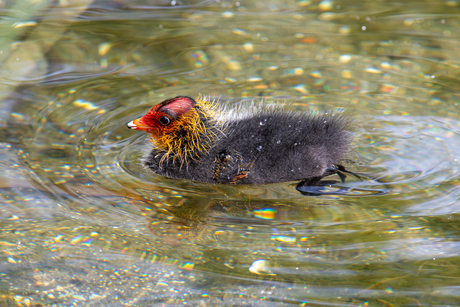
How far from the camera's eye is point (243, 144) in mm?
3857

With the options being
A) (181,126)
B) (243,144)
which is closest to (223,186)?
(243,144)

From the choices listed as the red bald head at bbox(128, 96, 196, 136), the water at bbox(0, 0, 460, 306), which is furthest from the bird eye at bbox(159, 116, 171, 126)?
the water at bbox(0, 0, 460, 306)

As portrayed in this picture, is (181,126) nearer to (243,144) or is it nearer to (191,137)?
(191,137)

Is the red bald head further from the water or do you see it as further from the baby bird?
Result: the water

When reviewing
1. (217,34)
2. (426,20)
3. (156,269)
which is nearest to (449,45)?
(426,20)

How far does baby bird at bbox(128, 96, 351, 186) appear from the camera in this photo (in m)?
3.82

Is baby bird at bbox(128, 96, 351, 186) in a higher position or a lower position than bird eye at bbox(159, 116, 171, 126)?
lower

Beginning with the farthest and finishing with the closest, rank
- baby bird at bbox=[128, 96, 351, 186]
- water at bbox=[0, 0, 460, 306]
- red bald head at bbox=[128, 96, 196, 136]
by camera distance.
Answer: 1. red bald head at bbox=[128, 96, 196, 136]
2. baby bird at bbox=[128, 96, 351, 186]
3. water at bbox=[0, 0, 460, 306]

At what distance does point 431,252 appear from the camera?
10.1 feet

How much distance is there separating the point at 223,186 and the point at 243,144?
35cm

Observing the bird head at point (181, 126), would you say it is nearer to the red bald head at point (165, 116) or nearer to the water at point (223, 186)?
the red bald head at point (165, 116)

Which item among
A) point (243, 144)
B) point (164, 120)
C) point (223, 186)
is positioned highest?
point (164, 120)

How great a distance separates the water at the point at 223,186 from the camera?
2893 mm

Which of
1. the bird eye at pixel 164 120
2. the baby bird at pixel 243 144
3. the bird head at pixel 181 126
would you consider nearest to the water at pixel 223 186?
the baby bird at pixel 243 144
